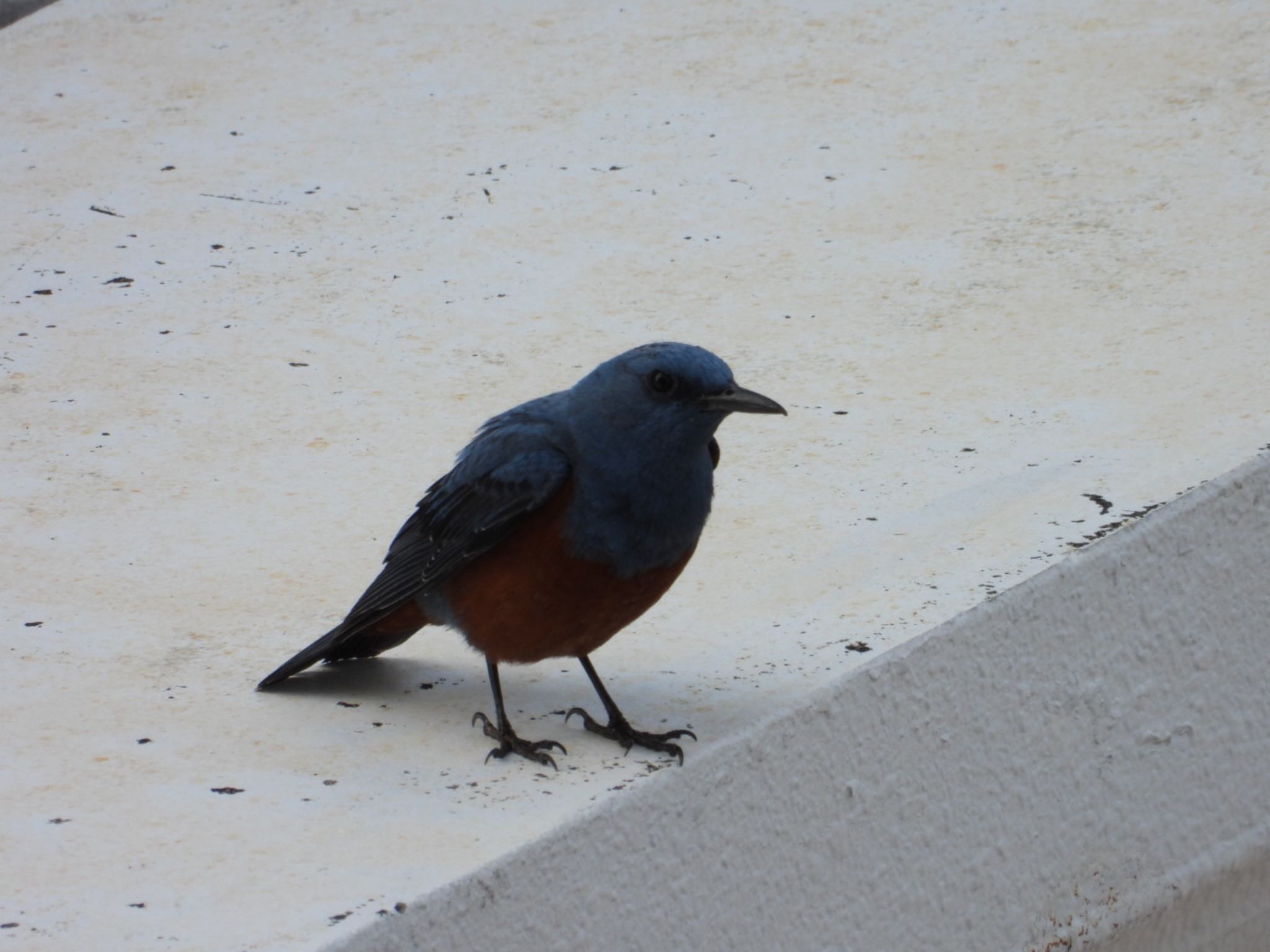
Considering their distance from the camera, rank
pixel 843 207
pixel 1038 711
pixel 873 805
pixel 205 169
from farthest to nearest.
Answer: pixel 205 169 → pixel 843 207 → pixel 1038 711 → pixel 873 805

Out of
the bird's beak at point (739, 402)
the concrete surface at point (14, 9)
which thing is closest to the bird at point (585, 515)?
the bird's beak at point (739, 402)

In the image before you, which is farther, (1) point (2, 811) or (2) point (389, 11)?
(2) point (389, 11)

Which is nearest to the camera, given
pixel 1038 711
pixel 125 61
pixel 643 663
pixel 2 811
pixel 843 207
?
pixel 2 811

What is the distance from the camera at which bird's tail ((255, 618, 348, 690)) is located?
10.0 feet

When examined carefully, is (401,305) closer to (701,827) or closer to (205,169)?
(205,169)

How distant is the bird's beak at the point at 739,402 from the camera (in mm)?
2670

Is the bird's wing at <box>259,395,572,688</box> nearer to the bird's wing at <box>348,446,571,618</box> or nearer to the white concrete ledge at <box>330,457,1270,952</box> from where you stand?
the bird's wing at <box>348,446,571,618</box>

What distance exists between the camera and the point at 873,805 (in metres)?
2.83

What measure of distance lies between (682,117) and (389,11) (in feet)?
5.53

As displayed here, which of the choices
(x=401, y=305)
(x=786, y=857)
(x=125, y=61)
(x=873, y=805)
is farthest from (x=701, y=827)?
(x=125, y=61)

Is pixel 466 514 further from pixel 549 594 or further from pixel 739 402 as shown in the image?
pixel 739 402

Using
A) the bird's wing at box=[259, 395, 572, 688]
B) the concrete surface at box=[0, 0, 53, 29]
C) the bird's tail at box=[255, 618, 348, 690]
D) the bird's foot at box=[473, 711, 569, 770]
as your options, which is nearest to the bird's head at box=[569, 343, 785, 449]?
the bird's wing at box=[259, 395, 572, 688]

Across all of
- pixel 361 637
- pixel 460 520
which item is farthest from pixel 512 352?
pixel 460 520

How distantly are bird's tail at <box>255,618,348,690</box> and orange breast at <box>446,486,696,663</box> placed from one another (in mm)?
347
